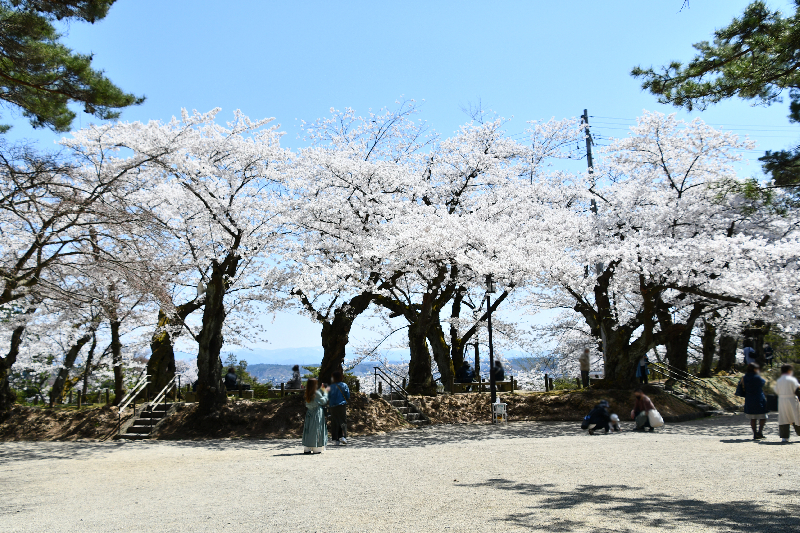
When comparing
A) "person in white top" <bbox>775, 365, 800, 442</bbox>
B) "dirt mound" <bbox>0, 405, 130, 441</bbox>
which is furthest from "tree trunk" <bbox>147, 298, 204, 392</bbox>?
"person in white top" <bbox>775, 365, 800, 442</bbox>

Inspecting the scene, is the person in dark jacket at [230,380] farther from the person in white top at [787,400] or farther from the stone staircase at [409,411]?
the person in white top at [787,400]

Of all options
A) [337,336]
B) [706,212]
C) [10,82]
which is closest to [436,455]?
[337,336]

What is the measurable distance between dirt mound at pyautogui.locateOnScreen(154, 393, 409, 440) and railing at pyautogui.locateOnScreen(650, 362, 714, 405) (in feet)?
38.1

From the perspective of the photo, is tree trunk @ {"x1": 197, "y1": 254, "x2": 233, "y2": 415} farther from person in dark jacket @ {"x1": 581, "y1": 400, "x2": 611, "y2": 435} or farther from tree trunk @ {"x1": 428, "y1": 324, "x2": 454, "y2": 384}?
person in dark jacket @ {"x1": 581, "y1": 400, "x2": 611, "y2": 435}

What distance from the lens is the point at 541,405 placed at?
18.7 meters

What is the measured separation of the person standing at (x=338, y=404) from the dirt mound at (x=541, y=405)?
229 inches

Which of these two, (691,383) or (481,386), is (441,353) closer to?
(481,386)

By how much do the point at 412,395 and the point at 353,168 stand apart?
7.96m

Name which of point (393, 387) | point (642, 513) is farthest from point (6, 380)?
point (642, 513)

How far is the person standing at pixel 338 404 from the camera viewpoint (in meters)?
11.8

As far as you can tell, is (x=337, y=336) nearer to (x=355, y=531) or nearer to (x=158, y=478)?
(x=158, y=478)

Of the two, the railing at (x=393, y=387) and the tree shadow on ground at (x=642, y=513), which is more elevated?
the railing at (x=393, y=387)

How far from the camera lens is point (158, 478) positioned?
8414mm

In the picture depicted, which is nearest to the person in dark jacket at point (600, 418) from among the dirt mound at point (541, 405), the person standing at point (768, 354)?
the dirt mound at point (541, 405)
